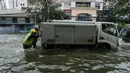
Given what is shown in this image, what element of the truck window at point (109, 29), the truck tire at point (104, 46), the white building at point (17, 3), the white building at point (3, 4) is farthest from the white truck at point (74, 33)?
the white building at point (3, 4)

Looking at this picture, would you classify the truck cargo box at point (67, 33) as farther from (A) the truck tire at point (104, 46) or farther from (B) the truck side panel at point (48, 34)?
(A) the truck tire at point (104, 46)

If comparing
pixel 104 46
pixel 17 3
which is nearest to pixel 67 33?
pixel 104 46

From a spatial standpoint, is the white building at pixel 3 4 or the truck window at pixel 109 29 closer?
the truck window at pixel 109 29

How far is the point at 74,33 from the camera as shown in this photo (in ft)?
46.0

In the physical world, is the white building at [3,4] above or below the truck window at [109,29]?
above

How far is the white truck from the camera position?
545 inches

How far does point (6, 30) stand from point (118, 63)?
115 ft

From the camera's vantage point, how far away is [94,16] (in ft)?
162

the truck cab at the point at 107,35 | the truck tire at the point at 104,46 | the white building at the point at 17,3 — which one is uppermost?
the white building at the point at 17,3

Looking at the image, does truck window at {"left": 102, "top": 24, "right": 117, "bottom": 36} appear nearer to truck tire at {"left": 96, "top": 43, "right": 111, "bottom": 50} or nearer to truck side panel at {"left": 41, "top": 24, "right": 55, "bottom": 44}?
truck tire at {"left": 96, "top": 43, "right": 111, "bottom": 50}

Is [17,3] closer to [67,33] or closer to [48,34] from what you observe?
[48,34]

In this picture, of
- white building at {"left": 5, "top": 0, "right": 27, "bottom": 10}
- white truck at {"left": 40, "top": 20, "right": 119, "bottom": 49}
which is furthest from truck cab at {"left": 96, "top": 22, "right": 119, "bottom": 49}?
white building at {"left": 5, "top": 0, "right": 27, "bottom": 10}

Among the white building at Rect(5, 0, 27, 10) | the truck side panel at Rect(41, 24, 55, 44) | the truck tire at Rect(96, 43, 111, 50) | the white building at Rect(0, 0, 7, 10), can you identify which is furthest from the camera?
the white building at Rect(0, 0, 7, 10)

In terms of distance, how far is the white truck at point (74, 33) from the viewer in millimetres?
13844
